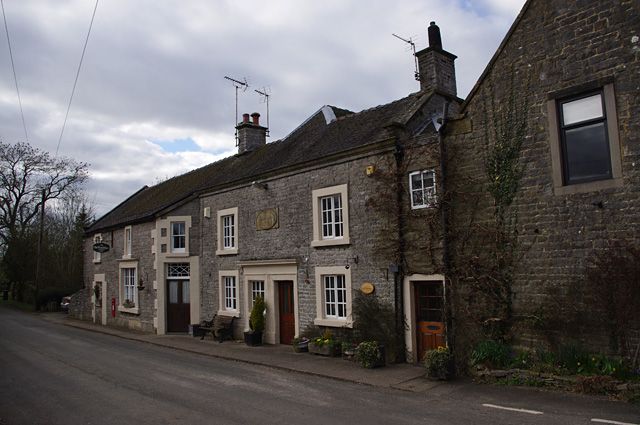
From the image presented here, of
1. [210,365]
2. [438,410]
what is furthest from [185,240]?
[438,410]

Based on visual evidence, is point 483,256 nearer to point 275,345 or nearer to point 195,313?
point 275,345

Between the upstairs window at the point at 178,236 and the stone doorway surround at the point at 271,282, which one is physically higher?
the upstairs window at the point at 178,236

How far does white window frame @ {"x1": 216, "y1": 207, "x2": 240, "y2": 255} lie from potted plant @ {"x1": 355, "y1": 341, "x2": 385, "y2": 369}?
7.71m

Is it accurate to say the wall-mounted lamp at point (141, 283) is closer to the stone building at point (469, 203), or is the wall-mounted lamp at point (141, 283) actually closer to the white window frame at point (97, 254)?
the stone building at point (469, 203)

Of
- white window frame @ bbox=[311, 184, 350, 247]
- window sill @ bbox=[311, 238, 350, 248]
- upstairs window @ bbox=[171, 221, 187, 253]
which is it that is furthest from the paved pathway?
upstairs window @ bbox=[171, 221, 187, 253]

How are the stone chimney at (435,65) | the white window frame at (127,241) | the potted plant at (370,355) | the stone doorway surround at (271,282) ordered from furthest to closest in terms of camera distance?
the white window frame at (127,241) < the stone doorway surround at (271,282) < the stone chimney at (435,65) < the potted plant at (370,355)

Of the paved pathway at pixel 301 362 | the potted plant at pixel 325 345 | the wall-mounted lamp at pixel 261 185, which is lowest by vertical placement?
the paved pathway at pixel 301 362

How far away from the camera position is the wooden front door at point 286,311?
16531mm

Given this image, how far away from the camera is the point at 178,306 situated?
2103 cm

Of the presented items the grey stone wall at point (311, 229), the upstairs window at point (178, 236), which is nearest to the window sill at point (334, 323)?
the grey stone wall at point (311, 229)

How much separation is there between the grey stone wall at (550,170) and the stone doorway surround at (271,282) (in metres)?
5.97

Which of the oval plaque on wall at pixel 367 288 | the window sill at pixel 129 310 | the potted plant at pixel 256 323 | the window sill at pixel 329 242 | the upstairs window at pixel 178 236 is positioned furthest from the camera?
the window sill at pixel 129 310

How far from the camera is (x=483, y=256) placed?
1132 centimetres

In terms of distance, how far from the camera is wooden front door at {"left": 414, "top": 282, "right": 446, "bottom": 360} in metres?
12.2
